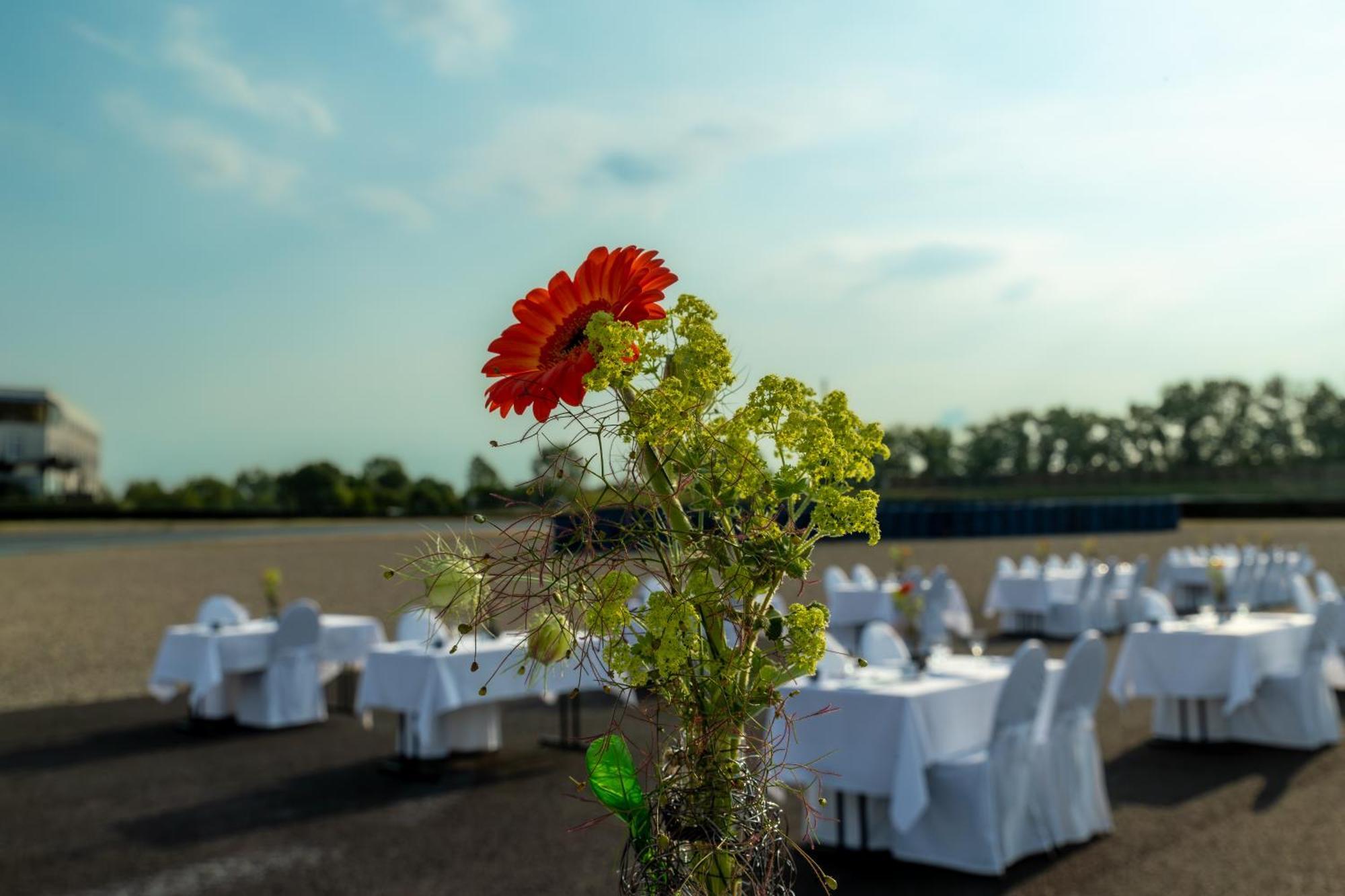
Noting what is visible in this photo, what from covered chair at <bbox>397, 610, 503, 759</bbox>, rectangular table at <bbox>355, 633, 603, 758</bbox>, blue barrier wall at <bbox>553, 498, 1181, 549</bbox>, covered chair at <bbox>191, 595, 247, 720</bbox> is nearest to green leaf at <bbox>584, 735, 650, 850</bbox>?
rectangular table at <bbox>355, 633, 603, 758</bbox>

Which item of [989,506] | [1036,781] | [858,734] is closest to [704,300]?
[858,734]

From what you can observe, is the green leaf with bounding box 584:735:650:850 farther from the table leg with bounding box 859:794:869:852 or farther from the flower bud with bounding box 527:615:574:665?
the table leg with bounding box 859:794:869:852

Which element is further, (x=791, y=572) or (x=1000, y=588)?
(x=1000, y=588)

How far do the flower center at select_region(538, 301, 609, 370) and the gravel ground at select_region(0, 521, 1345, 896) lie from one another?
156 inches

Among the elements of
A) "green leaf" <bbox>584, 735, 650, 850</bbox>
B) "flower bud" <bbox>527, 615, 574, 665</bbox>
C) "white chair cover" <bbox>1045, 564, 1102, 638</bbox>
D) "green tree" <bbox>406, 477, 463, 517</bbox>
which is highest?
"green tree" <bbox>406, 477, 463, 517</bbox>

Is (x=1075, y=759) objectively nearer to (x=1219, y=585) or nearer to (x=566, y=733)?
(x=1219, y=585)

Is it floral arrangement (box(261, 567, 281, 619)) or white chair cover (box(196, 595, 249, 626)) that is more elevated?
floral arrangement (box(261, 567, 281, 619))

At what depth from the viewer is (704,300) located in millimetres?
949

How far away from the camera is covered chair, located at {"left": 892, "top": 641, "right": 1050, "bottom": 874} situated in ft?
15.7

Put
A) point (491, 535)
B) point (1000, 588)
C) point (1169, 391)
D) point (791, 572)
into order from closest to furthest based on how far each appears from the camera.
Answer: point (791, 572) → point (491, 535) → point (1000, 588) → point (1169, 391)

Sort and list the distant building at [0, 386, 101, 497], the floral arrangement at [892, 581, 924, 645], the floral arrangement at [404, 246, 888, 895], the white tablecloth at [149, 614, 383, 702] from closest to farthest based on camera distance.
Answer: the floral arrangement at [404, 246, 888, 895] → the floral arrangement at [892, 581, 924, 645] → the white tablecloth at [149, 614, 383, 702] → the distant building at [0, 386, 101, 497]

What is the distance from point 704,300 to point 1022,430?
83.7 meters

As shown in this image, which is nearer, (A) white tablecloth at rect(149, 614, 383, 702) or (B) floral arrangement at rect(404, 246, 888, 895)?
(B) floral arrangement at rect(404, 246, 888, 895)

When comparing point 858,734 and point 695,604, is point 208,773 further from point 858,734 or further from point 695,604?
point 695,604
